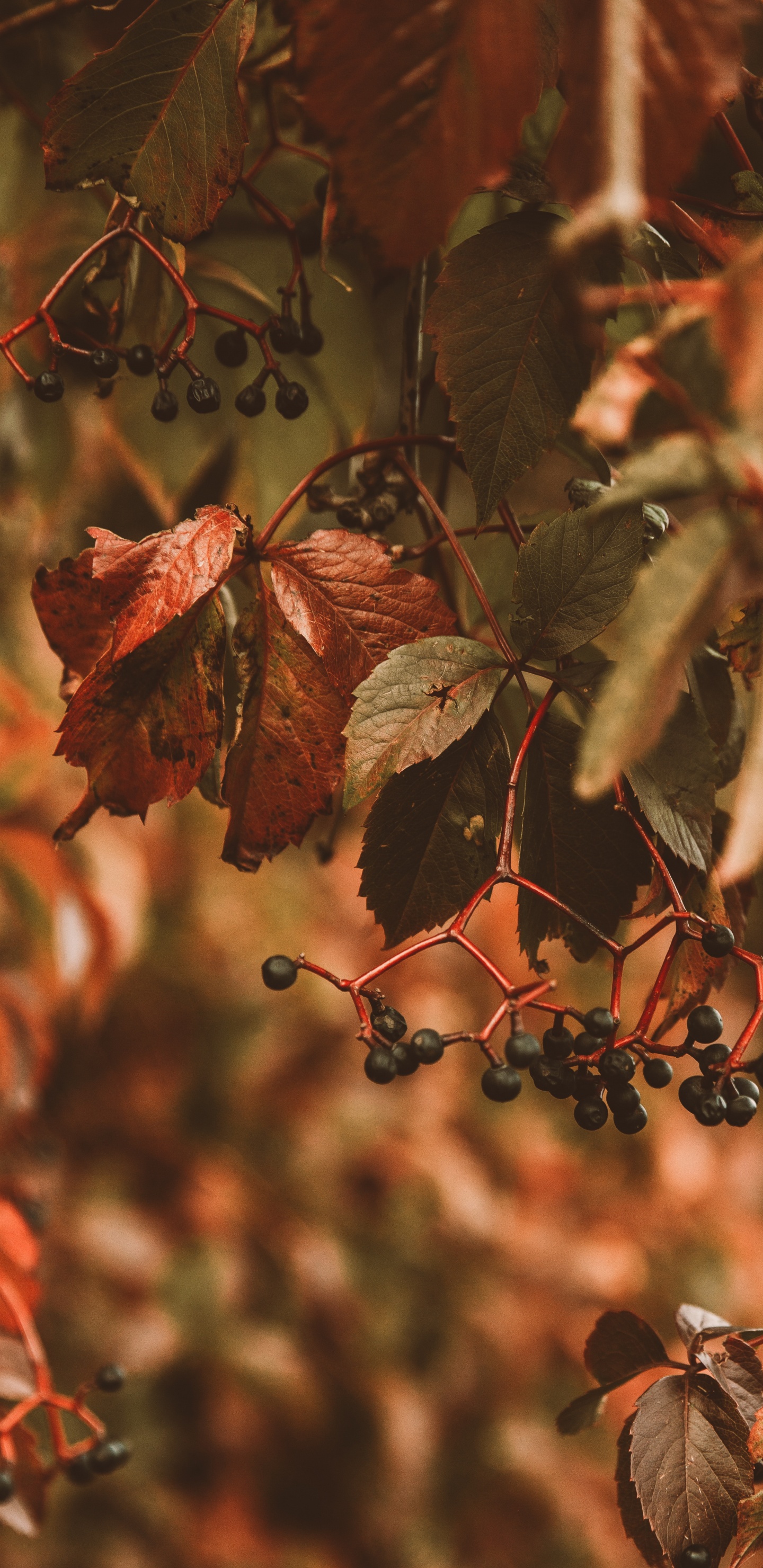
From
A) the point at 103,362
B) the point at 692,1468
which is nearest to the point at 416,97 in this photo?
the point at 103,362

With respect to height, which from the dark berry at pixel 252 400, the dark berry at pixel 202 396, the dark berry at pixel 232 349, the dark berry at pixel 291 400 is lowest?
the dark berry at pixel 202 396

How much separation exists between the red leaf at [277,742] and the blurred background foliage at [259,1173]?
0.28 metres

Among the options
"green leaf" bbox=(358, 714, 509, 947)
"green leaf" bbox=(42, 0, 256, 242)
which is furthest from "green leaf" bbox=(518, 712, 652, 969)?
"green leaf" bbox=(42, 0, 256, 242)

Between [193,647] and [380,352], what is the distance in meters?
0.35

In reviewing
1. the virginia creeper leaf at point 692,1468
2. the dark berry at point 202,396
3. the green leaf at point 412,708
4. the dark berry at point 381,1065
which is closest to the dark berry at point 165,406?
the dark berry at point 202,396

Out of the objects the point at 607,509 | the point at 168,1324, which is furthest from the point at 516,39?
the point at 168,1324

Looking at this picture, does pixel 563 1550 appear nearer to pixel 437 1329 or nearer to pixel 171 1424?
pixel 437 1329

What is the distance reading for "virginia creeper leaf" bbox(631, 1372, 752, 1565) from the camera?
A: 341mm

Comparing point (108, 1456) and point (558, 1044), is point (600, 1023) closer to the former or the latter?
point (558, 1044)

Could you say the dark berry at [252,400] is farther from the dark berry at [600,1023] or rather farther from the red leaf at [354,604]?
the dark berry at [600,1023]

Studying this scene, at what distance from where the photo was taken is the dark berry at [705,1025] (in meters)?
0.35

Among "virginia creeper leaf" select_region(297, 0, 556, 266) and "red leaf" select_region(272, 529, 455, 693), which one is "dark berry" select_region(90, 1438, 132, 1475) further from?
"virginia creeper leaf" select_region(297, 0, 556, 266)

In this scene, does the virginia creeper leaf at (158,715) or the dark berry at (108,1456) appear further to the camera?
the dark berry at (108,1456)

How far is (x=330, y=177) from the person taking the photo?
36 centimetres
